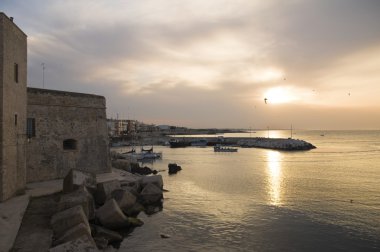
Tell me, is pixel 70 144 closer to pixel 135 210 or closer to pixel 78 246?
pixel 135 210

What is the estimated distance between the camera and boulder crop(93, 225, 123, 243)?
13.2m

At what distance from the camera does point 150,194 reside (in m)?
20.3

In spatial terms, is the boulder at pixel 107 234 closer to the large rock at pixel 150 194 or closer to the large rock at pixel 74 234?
the large rock at pixel 74 234

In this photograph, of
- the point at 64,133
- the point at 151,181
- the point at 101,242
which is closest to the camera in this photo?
the point at 101,242

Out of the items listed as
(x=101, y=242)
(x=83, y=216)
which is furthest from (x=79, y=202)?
(x=101, y=242)

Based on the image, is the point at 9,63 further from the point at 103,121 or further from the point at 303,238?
the point at 303,238

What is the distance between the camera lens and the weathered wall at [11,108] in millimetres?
13445

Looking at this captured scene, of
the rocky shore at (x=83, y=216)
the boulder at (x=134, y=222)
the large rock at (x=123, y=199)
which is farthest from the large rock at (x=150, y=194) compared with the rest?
the boulder at (x=134, y=222)

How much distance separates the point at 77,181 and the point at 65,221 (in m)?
4.56

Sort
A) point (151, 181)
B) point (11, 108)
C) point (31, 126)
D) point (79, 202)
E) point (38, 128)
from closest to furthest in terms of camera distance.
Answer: point (79, 202) < point (11, 108) < point (31, 126) < point (38, 128) < point (151, 181)

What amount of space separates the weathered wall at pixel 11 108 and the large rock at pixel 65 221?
3085 mm

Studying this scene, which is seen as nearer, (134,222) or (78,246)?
(78,246)

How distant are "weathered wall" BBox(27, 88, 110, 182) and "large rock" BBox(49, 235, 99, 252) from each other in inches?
384

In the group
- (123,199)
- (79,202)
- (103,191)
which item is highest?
(79,202)
